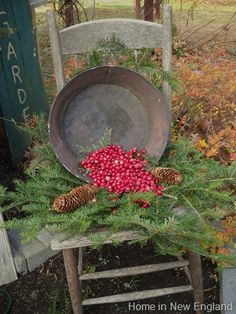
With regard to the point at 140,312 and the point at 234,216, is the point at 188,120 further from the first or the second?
the point at 140,312

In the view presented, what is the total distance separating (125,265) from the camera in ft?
8.11

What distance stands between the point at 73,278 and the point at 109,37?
1.21 meters

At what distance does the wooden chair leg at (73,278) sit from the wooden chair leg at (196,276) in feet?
1.82

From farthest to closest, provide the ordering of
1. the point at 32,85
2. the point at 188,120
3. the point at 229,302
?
1. the point at 32,85
2. the point at 188,120
3. the point at 229,302

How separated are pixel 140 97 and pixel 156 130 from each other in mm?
179

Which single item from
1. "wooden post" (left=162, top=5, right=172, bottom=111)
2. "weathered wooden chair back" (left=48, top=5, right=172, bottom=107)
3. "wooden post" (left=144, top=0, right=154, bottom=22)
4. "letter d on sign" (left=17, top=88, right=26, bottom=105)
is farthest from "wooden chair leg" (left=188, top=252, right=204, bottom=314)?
"wooden post" (left=144, top=0, right=154, bottom=22)

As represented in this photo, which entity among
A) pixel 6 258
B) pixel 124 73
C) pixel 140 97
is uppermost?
pixel 124 73

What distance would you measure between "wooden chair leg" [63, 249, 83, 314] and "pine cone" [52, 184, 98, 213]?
0.92ft

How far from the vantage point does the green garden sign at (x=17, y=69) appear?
2.70 metres

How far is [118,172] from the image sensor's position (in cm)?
176

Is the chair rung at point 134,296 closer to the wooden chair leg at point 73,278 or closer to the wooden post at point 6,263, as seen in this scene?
the wooden chair leg at point 73,278

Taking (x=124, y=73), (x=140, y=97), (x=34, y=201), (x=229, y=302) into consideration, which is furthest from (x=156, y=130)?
(x=229, y=302)

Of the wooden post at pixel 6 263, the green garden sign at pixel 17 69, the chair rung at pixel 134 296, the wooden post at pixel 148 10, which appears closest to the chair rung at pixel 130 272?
the chair rung at pixel 134 296

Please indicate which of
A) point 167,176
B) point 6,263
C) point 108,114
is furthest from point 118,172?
point 6,263
